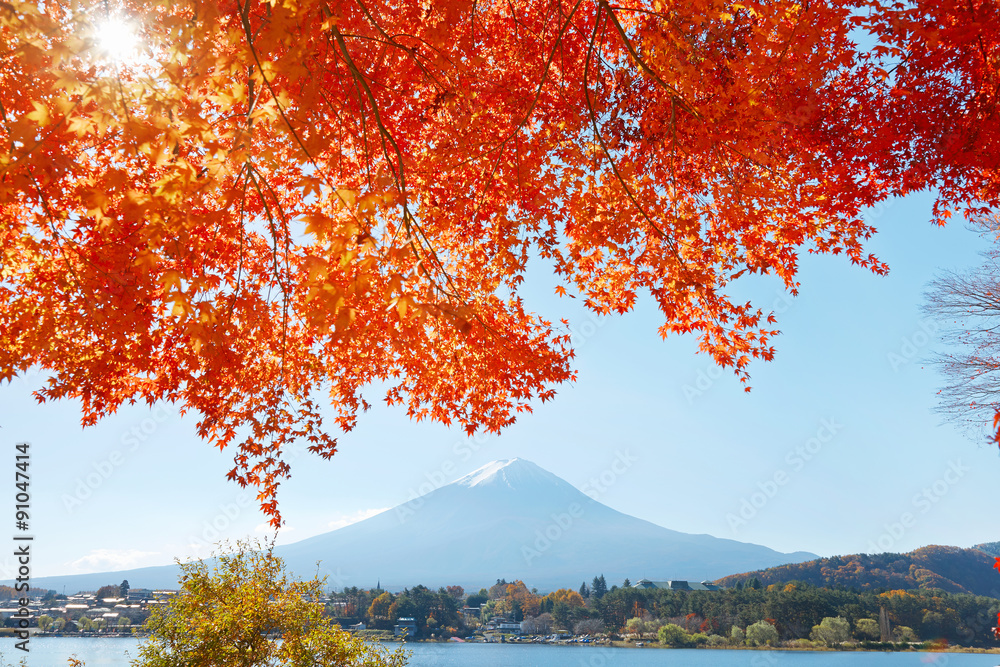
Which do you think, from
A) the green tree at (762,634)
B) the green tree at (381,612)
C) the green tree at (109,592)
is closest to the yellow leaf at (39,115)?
the green tree at (381,612)

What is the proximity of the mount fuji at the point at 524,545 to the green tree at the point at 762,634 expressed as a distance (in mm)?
61199

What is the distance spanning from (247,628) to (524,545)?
98916 millimetres

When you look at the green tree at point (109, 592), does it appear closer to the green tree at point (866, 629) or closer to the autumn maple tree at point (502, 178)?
the autumn maple tree at point (502, 178)

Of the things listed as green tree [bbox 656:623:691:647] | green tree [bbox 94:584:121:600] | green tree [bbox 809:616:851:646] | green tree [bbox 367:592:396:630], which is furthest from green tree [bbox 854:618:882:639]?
green tree [bbox 94:584:121:600]

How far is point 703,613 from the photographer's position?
35656mm

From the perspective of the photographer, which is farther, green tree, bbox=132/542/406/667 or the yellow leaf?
green tree, bbox=132/542/406/667

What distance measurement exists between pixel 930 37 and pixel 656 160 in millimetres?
2761

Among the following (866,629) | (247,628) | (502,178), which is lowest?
(866,629)

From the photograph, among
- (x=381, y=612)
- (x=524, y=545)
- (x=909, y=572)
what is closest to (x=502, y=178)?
(x=381, y=612)

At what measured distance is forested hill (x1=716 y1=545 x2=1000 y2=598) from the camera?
111ft

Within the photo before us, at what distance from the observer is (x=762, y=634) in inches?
1342

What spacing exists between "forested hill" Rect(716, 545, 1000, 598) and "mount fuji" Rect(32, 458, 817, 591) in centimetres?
6134

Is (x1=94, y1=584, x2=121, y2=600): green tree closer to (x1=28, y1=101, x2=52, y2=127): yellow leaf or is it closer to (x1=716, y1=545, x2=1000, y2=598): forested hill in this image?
(x1=28, y1=101, x2=52, y2=127): yellow leaf

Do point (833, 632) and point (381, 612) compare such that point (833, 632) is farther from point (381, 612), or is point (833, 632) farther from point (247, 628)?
point (247, 628)
